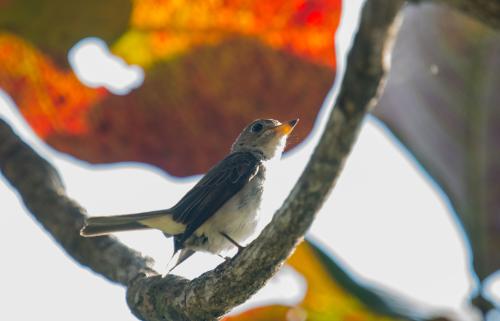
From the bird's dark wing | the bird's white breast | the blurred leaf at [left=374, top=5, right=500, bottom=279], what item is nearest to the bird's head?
the bird's dark wing

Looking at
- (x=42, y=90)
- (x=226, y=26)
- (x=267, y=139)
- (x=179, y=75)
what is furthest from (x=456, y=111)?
(x=267, y=139)

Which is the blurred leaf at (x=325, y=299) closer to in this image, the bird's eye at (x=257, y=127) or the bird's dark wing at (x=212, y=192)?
the bird's dark wing at (x=212, y=192)

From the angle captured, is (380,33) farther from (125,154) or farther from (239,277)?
(125,154)

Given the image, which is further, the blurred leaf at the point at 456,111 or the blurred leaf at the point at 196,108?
the blurred leaf at the point at 196,108

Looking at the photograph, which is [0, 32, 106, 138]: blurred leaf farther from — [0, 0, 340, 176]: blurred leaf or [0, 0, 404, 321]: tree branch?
[0, 0, 404, 321]: tree branch

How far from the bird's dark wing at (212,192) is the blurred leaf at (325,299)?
2585 mm

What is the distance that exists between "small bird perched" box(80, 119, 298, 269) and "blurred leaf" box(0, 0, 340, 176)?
3.12 feet

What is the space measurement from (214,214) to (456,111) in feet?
10.2

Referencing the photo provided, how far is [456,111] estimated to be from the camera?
2131 millimetres

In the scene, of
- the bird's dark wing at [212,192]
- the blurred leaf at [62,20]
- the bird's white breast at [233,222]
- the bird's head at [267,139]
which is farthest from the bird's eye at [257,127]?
the blurred leaf at [62,20]

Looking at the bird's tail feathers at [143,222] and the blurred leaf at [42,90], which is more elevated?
the blurred leaf at [42,90]

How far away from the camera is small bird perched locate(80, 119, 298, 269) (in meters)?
4.95

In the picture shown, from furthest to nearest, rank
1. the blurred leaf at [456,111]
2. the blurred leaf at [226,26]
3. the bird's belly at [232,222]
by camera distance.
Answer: the bird's belly at [232,222]
the blurred leaf at [226,26]
the blurred leaf at [456,111]

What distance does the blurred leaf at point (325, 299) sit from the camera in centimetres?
213
